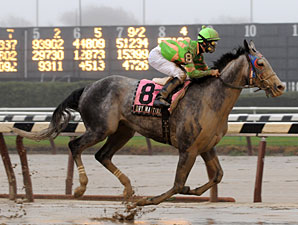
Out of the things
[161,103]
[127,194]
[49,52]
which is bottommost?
[49,52]

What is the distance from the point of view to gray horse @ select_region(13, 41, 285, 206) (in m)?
5.59

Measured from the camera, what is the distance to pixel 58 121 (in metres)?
6.56

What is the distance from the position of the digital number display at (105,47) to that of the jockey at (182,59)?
14.1 meters

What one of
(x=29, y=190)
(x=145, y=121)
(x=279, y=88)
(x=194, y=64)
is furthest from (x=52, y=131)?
(x=279, y=88)

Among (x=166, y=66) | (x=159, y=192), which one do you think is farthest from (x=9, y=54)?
(x=166, y=66)

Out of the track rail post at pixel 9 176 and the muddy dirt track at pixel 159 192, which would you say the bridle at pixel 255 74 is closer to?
the muddy dirt track at pixel 159 192

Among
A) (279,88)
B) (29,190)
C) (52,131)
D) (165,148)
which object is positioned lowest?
(165,148)

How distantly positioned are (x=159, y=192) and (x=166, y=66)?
1.92m

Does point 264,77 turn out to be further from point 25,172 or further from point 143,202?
point 25,172

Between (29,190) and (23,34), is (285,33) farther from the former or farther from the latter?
(29,190)

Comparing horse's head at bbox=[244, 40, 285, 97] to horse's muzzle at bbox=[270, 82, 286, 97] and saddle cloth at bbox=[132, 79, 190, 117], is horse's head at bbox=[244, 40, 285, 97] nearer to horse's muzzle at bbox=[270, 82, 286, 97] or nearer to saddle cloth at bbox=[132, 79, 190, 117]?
horse's muzzle at bbox=[270, 82, 286, 97]

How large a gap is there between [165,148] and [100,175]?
412 centimetres

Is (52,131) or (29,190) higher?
(52,131)

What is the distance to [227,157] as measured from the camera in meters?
11.9
